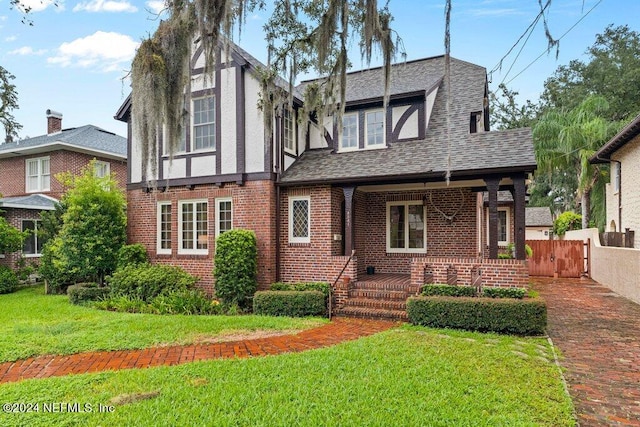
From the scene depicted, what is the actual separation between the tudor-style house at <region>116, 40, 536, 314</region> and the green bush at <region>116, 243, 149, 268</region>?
0.27 m

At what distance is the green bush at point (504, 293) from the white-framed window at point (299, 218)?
184 inches

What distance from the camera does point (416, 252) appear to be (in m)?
11.6

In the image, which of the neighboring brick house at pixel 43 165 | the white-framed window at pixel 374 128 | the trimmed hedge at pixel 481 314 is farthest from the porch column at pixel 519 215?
the neighboring brick house at pixel 43 165

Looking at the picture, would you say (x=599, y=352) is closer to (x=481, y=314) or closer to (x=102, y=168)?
(x=481, y=314)

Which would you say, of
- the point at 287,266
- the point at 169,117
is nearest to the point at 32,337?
the point at 169,117

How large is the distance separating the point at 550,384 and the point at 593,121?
62.8 ft

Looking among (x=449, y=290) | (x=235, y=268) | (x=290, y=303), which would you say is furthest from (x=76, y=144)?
(x=449, y=290)

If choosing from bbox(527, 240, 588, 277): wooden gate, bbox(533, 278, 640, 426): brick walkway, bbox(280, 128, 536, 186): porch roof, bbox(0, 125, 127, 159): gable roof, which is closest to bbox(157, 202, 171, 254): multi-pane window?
bbox(280, 128, 536, 186): porch roof

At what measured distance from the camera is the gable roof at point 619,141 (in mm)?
11125

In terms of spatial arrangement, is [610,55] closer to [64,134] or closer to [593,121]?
[593,121]

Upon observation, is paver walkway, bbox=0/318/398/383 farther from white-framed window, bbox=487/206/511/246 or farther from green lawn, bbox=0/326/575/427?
white-framed window, bbox=487/206/511/246

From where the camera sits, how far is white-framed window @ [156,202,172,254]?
11.8 m

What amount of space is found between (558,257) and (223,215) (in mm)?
13689

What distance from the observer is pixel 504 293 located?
26.1ft
